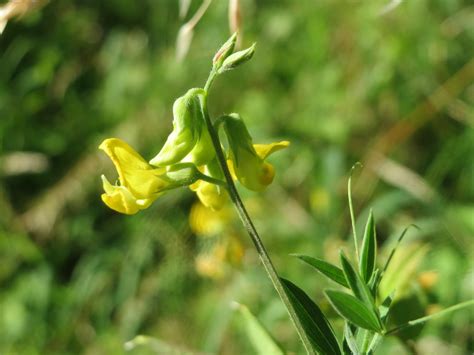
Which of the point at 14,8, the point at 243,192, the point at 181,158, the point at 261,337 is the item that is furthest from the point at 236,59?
the point at 243,192

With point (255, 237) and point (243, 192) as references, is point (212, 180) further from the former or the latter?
point (243, 192)

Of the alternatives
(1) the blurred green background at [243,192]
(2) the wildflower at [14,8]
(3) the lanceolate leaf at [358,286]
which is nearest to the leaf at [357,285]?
(3) the lanceolate leaf at [358,286]

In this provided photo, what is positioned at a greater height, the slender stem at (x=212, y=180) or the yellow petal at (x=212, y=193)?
the slender stem at (x=212, y=180)

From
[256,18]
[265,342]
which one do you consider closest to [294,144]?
[256,18]

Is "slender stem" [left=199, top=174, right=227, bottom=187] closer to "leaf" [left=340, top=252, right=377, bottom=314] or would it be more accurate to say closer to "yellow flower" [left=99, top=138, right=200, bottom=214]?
"yellow flower" [left=99, top=138, right=200, bottom=214]

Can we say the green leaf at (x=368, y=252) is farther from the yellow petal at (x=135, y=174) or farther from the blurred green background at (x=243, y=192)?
the blurred green background at (x=243, y=192)

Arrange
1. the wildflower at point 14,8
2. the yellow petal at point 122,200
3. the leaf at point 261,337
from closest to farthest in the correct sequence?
1. the yellow petal at point 122,200
2. the leaf at point 261,337
3. the wildflower at point 14,8

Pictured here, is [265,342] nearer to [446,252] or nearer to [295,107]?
[446,252]

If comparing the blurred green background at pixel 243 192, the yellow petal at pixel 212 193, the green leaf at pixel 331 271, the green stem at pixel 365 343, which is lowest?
the blurred green background at pixel 243 192
